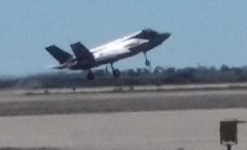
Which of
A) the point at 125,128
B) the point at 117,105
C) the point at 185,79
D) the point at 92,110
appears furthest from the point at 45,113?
the point at 185,79

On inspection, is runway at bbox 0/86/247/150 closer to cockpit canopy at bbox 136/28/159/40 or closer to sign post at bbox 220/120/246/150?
sign post at bbox 220/120/246/150

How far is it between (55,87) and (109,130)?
6915 cm

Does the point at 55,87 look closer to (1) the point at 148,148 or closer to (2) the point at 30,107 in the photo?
(2) the point at 30,107

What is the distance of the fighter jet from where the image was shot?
3777 inches

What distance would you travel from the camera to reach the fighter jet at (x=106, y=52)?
315ft

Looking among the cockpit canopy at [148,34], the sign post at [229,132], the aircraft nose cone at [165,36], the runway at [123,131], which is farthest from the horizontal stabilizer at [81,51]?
the sign post at [229,132]

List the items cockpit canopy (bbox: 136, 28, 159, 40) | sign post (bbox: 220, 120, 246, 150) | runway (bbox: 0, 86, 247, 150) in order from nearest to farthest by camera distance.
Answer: sign post (bbox: 220, 120, 246, 150) → runway (bbox: 0, 86, 247, 150) → cockpit canopy (bbox: 136, 28, 159, 40)

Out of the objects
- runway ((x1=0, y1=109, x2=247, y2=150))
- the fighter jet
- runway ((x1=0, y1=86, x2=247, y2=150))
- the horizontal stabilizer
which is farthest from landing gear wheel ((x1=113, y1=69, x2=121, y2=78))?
runway ((x1=0, y1=109, x2=247, y2=150))

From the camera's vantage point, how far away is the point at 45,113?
50031 millimetres

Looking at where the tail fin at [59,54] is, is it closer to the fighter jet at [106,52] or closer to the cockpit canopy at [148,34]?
the fighter jet at [106,52]

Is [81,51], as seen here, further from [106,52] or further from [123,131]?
[123,131]

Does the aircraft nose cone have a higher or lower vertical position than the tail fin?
higher

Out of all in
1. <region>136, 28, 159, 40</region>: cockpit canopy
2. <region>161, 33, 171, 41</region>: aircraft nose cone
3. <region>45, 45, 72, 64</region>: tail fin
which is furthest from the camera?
<region>136, 28, 159, 40</region>: cockpit canopy

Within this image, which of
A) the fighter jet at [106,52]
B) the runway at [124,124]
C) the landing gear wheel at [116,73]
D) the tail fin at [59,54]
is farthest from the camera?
the tail fin at [59,54]
